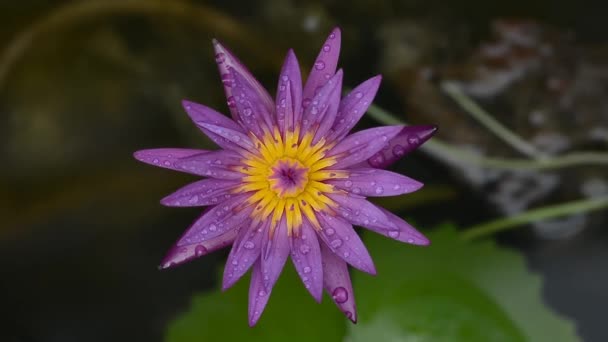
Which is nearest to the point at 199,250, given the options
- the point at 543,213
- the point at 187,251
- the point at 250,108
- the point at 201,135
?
the point at 187,251

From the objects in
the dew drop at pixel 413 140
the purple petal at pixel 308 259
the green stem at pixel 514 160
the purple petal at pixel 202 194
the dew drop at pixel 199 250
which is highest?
the green stem at pixel 514 160

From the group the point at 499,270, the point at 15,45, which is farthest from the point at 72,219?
the point at 499,270

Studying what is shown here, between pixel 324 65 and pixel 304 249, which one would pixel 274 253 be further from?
pixel 324 65

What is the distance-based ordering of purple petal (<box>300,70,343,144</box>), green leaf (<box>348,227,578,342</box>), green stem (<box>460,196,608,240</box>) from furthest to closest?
1. green stem (<box>460,196,608,240</box>)
2. green leaf (<box>348,227,578,342</box>)
3. purple petal (<box>300,70,343,144</box>)

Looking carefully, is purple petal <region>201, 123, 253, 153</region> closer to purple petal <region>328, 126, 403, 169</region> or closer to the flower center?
the flower center

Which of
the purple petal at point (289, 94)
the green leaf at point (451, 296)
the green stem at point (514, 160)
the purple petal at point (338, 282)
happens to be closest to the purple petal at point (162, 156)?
the purple petal at point (289, 94)

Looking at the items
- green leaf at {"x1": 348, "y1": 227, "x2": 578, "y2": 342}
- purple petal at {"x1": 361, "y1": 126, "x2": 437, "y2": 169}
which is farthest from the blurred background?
purple petal at {"x1": 361, "y1": 126, "x2": 437, "y2": 169}

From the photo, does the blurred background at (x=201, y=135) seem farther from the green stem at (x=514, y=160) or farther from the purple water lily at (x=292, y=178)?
the purple water lily at (x=292, y=178)
